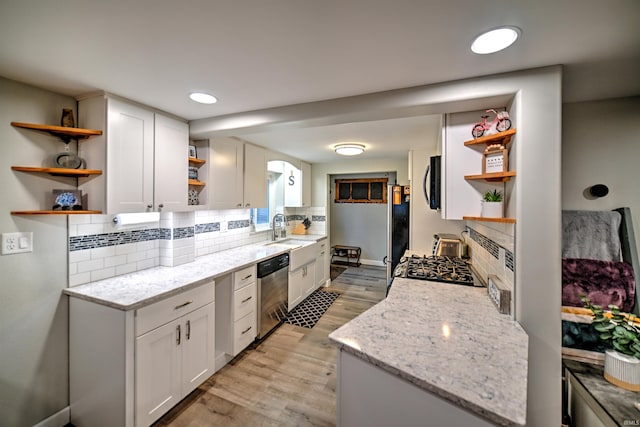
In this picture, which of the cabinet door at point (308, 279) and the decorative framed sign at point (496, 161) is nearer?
the decorative framed sign at point (496, 161)

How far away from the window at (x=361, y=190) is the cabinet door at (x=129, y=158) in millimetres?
4436

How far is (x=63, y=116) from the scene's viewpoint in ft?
5.39


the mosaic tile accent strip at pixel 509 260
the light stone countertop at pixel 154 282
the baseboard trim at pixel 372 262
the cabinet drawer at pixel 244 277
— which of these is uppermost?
the mosaic tile accent strip at pixel 509 260

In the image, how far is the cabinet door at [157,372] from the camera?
1503 millimetres

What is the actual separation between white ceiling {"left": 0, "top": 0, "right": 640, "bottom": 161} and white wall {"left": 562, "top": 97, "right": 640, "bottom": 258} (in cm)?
12

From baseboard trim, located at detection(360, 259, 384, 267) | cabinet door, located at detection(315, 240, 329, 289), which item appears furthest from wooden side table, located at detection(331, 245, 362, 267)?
cabinet door, located at detection(315, 240, 329, 289)

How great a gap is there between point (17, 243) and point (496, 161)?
9.61 ft

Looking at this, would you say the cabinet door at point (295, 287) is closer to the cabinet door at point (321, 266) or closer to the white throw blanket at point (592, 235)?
the cabinet door at point (321, 266)

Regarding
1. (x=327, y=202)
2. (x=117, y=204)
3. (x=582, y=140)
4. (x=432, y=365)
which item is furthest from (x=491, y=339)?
(x=327, y=202)

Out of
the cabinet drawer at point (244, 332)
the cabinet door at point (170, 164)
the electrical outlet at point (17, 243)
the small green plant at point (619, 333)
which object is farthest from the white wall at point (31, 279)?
the small green plant at point (619, 333)

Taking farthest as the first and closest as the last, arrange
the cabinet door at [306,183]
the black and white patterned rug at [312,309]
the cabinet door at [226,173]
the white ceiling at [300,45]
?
1. the cabinet door at [306,183]
2. the black and white patterned rug at [312,309]
3. the cabinet door at [226,173]
4. the white ceiling at [300,45]

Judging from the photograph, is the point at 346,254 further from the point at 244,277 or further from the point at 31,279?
the point at 31,279

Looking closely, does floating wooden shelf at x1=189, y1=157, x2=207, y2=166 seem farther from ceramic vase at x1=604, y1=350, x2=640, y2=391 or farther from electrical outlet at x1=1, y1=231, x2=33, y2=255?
ceramic vase at x1=604, y1=350, x2=640, y2=391

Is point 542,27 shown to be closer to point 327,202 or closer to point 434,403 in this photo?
point 434,403
